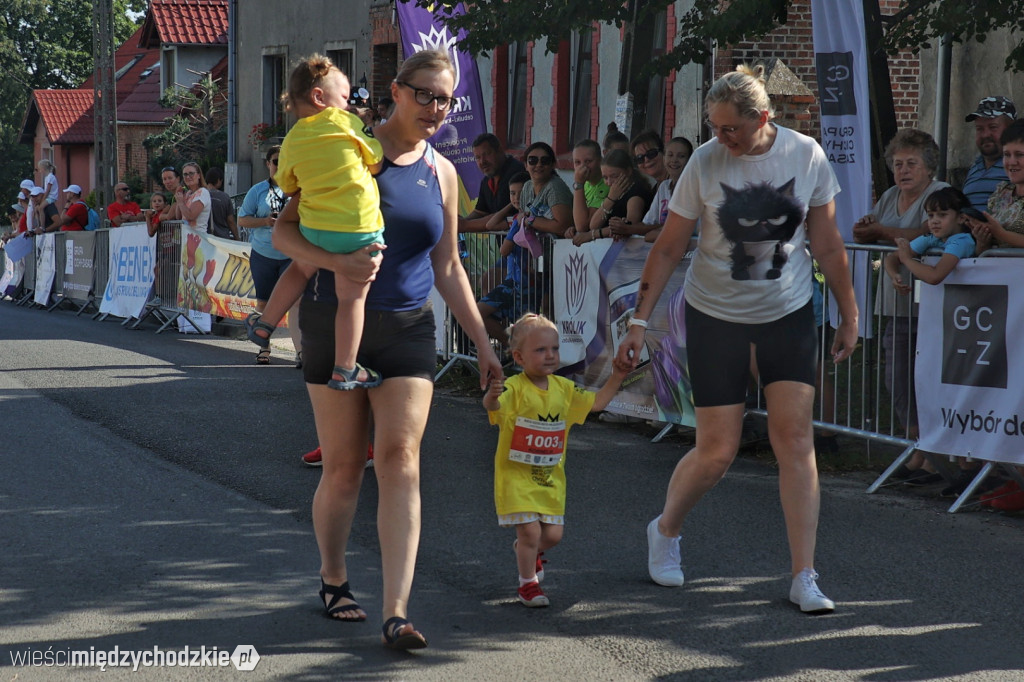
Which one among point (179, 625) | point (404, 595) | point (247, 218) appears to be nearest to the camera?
point (404, 595)

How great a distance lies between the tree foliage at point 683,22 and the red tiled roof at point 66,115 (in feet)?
182

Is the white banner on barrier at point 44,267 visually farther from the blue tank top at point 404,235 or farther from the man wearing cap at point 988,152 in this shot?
the blue tank top at point 404,235

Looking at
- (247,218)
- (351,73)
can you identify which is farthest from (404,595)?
(351,73)

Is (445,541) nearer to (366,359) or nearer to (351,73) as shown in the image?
(366,359)

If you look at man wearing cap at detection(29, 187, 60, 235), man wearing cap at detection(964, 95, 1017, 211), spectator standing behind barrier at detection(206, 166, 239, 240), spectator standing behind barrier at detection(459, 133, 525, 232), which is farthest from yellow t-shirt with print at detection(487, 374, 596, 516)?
man wearing cap at detection(29, 187, 60, 235)

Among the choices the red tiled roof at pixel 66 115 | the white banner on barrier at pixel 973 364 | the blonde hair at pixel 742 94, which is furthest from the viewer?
the red tiled roof at pixel 66 115

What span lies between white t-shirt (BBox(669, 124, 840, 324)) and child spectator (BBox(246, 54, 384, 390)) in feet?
4.87

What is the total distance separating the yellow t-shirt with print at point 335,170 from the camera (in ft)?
14.5

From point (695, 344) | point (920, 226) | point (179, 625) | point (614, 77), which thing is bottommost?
point (179, 625)

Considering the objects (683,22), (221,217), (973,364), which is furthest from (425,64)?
(221,217)

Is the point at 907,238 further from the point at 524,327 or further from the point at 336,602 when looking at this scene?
the point at 336,602

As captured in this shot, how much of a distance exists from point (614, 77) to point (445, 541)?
14.0m

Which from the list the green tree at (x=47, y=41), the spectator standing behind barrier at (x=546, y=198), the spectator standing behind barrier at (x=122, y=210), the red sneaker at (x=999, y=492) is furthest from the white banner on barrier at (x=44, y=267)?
the green tree at (x=47, y=41)

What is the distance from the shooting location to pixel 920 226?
26.2ft
